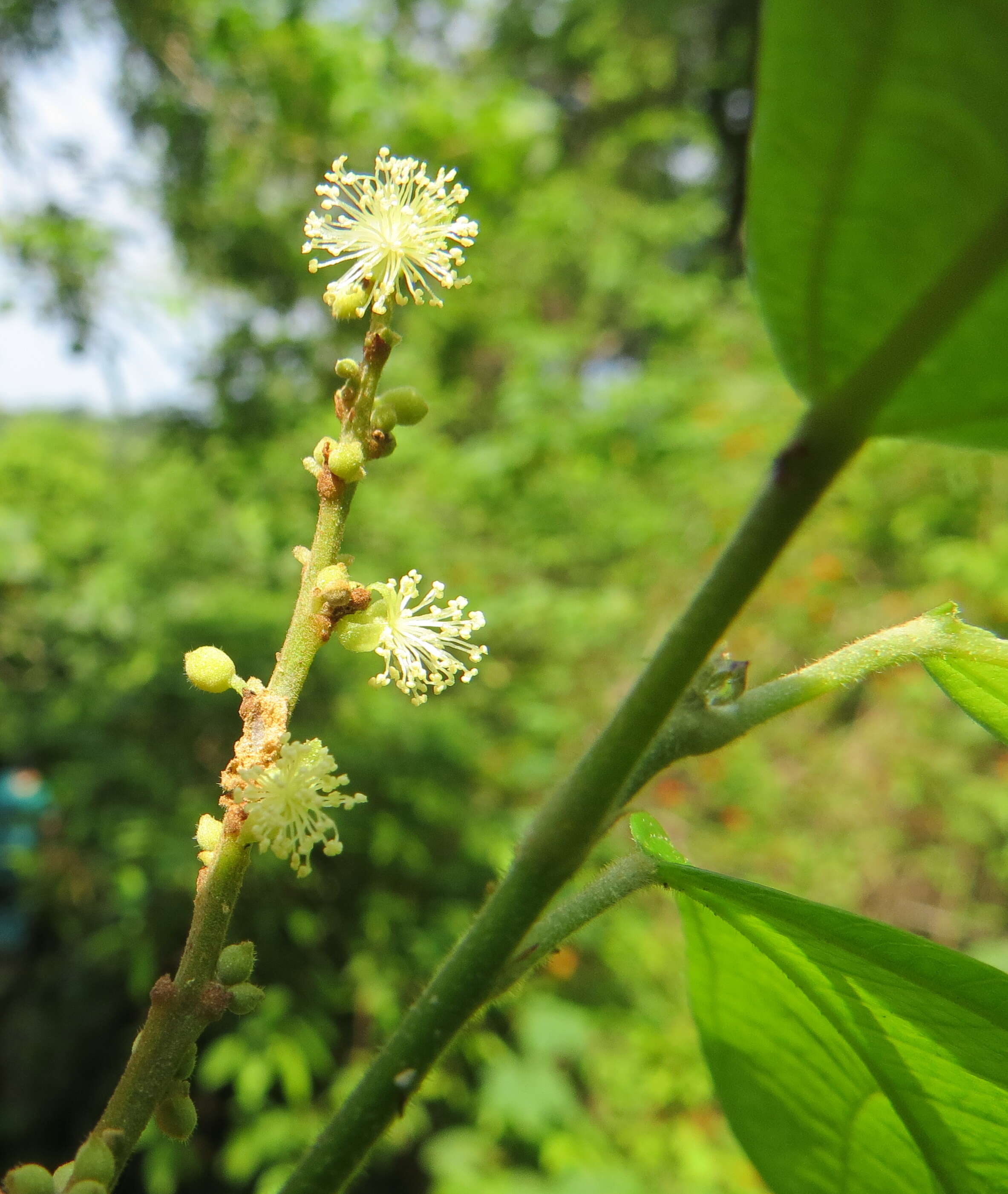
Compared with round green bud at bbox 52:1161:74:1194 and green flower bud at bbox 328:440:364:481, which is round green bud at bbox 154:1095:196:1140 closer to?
round green bud at bbox 52:1161:74:1194

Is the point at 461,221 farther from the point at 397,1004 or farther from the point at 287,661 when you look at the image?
the point at 397,1004

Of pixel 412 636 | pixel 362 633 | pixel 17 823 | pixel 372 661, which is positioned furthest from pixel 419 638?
pixel 17 823

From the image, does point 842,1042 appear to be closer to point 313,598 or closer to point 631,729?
point 631,729

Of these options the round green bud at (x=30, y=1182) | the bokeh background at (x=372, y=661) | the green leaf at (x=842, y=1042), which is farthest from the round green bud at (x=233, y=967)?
the bokeh background at (x=372, y=661)

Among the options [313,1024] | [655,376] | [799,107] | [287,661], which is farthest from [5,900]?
[799,107]

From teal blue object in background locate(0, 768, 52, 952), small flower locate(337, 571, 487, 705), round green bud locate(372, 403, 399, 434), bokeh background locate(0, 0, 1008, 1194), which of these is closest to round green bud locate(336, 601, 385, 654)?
small flower locate(337, 571, 487, 705)
